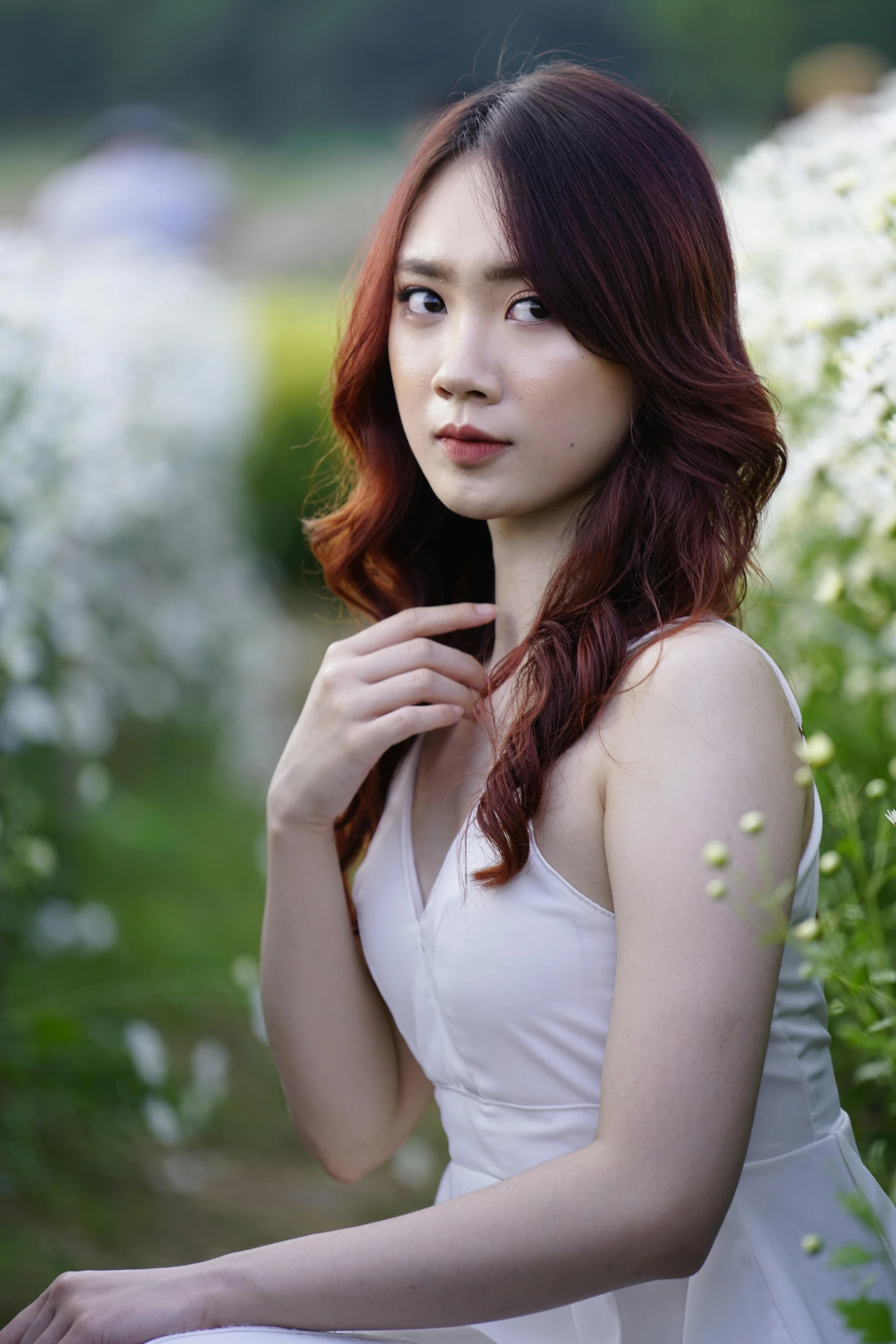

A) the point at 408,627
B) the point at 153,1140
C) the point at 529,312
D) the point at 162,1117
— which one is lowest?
the point at 153,1140

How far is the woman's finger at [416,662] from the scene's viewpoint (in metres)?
1.27

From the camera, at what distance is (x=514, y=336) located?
1153mm

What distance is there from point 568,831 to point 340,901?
0.36 metres

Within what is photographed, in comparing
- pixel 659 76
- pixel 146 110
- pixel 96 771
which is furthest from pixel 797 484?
pixel 146 110

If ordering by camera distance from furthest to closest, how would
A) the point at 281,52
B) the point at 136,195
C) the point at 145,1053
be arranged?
the point at 281,52, the point at 136,195, the point at 145,1053

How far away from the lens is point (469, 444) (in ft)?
3.89

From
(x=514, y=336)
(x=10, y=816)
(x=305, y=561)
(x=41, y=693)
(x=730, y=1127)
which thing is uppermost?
(x=514, y=336)

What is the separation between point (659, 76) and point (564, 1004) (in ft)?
46.8

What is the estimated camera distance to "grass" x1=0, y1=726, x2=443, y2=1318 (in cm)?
236

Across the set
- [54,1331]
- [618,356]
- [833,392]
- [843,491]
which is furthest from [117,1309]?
[833,392]

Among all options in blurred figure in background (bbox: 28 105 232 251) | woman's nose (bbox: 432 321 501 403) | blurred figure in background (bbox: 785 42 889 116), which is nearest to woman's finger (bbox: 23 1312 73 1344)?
woman's nose (bbox: 432 321 501 403)

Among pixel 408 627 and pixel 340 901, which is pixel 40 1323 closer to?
pixel 340 901

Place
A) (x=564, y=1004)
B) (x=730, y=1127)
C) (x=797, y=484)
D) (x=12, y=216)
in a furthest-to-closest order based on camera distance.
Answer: (x=12, y=216) < (x=797, y=484) < (x=564, y=1004) < (x=730, y=1127)

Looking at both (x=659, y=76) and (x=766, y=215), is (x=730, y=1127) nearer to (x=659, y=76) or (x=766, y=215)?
(x=766, y=215)
